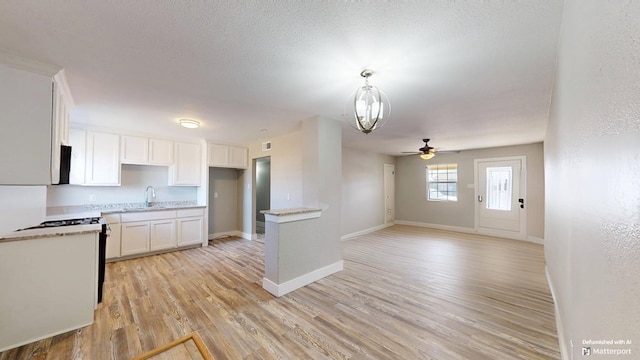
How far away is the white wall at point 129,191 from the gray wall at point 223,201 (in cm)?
53

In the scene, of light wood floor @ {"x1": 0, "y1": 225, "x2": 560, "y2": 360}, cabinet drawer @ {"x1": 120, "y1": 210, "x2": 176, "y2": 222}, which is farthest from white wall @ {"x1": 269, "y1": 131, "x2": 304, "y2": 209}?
cabinet drawer @ {"x1": 120, "y1": 210, "x2": 176, "y2": 222}

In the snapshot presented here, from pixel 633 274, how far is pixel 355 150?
5826 mm

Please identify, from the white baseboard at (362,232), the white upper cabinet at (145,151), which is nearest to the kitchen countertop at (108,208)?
the white upper cabinet at (145,151)

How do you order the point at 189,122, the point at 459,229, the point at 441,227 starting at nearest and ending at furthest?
the point at 189,122 → the point at 459,229 → the point at 441,227

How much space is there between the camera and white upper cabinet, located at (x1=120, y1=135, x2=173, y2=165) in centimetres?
432

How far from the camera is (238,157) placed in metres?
5.71

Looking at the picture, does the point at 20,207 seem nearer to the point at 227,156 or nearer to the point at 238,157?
the point at 227,156

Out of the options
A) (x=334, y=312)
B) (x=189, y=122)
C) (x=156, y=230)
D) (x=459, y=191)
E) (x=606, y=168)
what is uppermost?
(x=189, y=122)

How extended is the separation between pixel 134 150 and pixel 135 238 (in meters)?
1.64

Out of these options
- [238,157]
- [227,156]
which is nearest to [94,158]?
[227,156]

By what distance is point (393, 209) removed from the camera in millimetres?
7938

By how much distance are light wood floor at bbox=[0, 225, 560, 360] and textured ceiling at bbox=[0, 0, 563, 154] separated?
7.80ft

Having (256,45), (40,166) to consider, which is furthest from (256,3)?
(40,166)

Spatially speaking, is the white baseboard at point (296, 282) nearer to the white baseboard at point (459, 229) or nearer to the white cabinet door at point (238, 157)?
the white cabinet door at point (238, 157)
